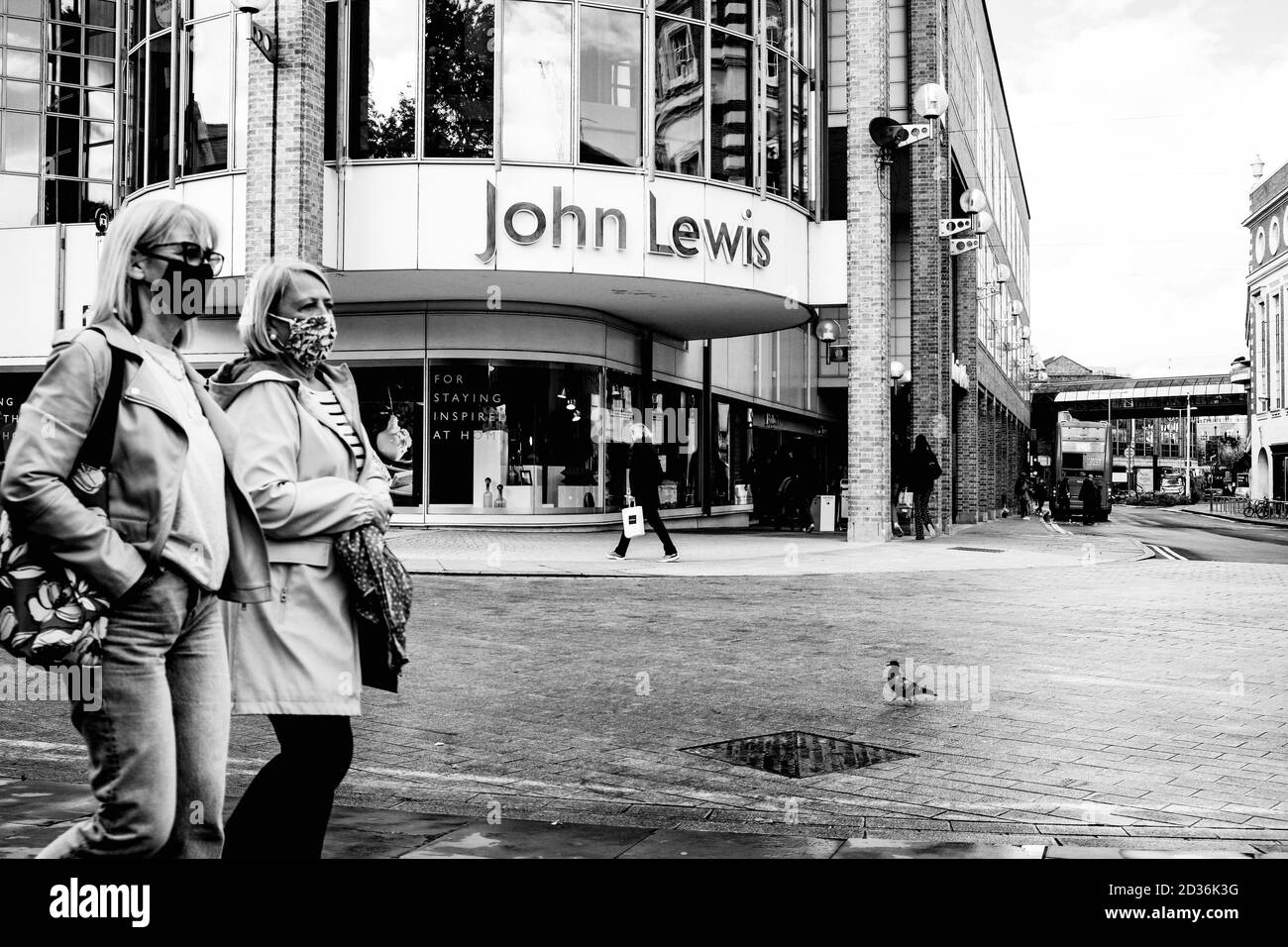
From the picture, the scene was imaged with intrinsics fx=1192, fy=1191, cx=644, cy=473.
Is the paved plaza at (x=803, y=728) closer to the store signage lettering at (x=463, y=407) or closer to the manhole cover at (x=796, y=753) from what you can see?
the manhole cover at (x=796, y=753)

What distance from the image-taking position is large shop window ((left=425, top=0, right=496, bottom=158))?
1942cm

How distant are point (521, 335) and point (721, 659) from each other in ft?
48.0

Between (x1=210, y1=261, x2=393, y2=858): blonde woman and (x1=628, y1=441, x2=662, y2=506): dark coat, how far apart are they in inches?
534

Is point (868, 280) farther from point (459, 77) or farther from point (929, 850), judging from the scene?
point (929, 850)

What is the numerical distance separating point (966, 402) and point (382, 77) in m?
19.7

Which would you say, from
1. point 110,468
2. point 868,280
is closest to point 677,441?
point 868,280

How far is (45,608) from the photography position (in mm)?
2506

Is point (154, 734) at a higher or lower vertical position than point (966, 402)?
lower

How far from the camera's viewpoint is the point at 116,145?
2231 cm

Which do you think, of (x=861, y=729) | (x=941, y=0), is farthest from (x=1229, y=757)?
(x=941, y=0)

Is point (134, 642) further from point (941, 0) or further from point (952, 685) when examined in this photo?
point (941, 0)

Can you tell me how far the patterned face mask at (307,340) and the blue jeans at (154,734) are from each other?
0.80 meters

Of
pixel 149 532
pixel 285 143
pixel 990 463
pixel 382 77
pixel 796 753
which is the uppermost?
pixel 382 77

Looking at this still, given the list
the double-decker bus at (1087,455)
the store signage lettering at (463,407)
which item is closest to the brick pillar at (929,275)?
the store signage lettering at (463,407)
